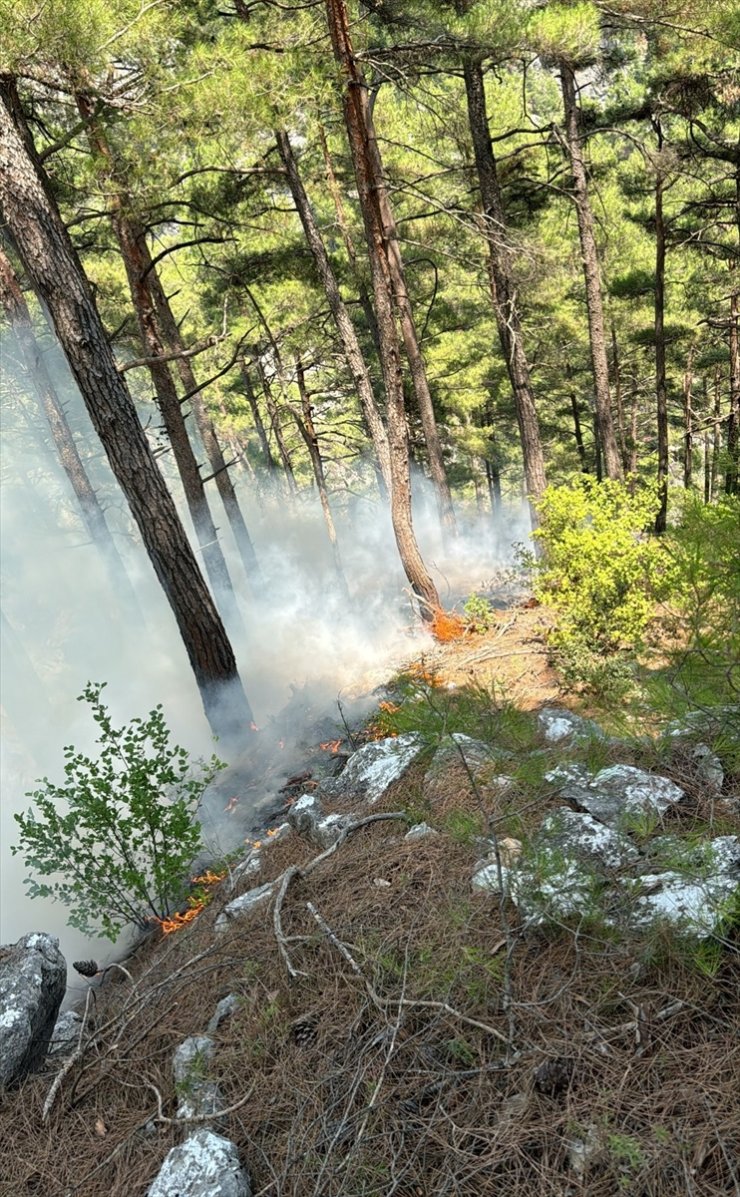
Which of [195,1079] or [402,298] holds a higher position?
[402,298]

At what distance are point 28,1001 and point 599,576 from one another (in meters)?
4.73

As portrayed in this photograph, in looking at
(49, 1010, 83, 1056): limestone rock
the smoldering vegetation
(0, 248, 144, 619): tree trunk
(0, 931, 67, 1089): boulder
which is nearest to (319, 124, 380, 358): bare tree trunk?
the smoldering vegetation

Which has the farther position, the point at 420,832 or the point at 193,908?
the point at 193,908

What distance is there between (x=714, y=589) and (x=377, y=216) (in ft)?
22.2

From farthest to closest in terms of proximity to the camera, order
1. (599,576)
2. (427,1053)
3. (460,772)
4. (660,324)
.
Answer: (660,324), (599,576), (460,772), (427,1053)

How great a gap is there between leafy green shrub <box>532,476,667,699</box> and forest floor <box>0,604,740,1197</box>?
8.25 ft

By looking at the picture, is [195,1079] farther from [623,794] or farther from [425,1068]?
[623,794]

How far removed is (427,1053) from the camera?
230cm

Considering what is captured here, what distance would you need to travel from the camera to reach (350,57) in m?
7.20

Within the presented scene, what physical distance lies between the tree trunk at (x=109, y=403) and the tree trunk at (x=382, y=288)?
2.80m

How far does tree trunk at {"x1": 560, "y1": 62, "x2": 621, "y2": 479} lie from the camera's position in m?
10.8

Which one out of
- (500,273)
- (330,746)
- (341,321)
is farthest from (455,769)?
(341,321)

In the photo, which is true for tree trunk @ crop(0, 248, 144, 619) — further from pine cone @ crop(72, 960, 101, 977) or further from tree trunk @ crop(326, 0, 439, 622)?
pine cone @ crop(72, 960, 101, 977)

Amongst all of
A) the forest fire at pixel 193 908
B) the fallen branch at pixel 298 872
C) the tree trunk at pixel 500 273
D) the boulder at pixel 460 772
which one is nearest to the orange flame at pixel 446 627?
the tree trunk at pixel 500 273
